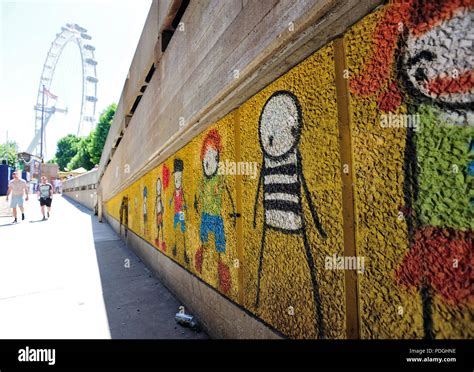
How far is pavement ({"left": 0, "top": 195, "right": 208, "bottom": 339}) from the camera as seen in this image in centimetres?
285


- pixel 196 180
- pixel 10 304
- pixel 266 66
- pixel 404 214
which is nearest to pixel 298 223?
pixel 404 214

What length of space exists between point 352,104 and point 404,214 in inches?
21.7

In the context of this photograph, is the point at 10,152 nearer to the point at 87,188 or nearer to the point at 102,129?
the point at 102,129

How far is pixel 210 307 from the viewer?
2.71 meters

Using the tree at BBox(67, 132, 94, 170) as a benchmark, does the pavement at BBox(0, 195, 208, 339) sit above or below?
below

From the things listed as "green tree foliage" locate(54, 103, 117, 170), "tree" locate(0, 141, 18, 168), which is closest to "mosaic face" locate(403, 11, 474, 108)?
"green tree foliage" locate(54, 103, 117, 170)

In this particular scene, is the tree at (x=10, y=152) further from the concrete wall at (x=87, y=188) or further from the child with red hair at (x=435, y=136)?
the child with red hair at (x=435, y=136)

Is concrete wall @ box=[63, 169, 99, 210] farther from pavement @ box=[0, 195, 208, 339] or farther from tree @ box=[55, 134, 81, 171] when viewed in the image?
tree @ box=[55, 134, 81, 171]

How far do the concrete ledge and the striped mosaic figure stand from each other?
0.84ft

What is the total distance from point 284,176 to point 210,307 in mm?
1737

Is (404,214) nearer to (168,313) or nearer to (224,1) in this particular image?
(224,1)

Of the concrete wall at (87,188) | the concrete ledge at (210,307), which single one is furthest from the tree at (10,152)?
the concrete ledge at (210,307)

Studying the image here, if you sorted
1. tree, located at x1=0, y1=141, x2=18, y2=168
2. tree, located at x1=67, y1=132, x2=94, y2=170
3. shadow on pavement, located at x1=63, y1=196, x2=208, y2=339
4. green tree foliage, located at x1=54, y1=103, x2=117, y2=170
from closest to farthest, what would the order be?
shadow on pavement, located at x1=63, y1=196, x2=208, y2=339
green tree foliage, located at x1=54, y1=103, x2=117, y2=170
tree, located at x1=67, y1=132, x2=94, y2=170
tree, located at x1=0, y1=141, x2=18, y2=168

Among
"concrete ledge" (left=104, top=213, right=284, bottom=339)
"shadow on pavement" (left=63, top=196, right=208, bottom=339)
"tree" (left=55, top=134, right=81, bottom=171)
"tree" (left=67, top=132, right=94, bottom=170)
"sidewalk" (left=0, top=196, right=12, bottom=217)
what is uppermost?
"tree" (left=55, top=134, right=81, bottom=171)
